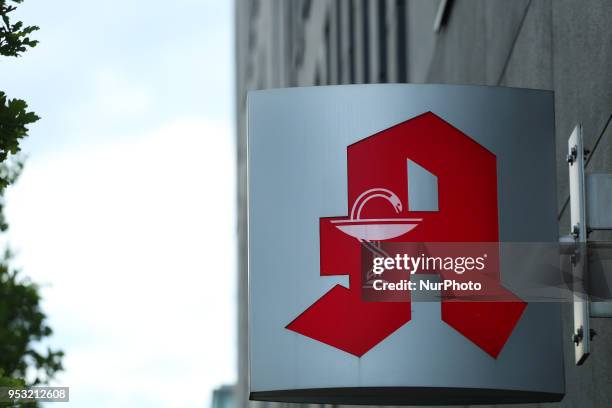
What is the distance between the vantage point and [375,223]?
7.80m

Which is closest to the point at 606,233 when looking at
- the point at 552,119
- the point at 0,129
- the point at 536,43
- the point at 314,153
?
the point at 552,119

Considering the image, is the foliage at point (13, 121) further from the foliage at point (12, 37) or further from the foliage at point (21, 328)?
the foliage at point (21, 328)

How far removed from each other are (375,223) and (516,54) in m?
4.63

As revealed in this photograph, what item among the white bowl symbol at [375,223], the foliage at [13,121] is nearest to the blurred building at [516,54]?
the white bowl symbol at [375,223]

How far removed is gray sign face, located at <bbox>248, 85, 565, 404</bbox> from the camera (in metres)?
7.84

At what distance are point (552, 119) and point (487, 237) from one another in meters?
0.94

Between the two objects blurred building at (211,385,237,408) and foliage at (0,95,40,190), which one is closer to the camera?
foliage at (0,95,40,190)

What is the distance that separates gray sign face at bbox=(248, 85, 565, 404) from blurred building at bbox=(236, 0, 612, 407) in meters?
0.62

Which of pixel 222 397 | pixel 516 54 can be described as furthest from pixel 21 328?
pixel 222 397

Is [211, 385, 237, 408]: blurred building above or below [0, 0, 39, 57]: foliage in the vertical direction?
below

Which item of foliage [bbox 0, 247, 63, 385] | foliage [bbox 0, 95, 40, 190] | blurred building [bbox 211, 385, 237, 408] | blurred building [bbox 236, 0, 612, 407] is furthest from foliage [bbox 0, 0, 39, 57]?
blurred building [bbox 211, 385, 237, 408]

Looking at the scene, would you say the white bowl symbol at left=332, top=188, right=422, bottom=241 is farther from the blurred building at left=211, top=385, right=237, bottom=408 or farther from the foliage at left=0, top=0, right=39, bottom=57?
the blurred building at left=211, top=385, right=237, bottom=408

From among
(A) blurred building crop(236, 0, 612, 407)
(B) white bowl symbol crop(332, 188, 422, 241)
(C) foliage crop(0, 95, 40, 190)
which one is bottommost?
(B) white bowl symbol crop(332, 188, 422, 241)

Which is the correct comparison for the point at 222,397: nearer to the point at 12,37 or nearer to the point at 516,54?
the point at 516,54
